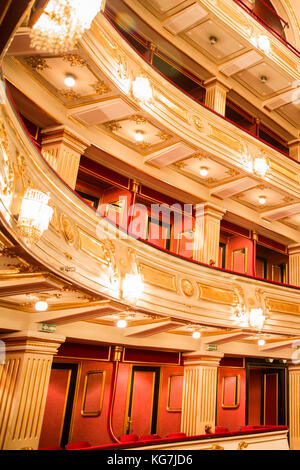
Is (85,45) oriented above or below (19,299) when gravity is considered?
above

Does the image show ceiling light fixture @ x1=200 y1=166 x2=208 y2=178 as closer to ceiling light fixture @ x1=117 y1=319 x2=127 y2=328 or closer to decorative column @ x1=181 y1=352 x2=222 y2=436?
decorative column @ x1=181 y1=352 x2=222 y2=436

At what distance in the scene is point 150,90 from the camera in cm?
772

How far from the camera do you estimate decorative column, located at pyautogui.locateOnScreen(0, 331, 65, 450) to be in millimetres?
5477

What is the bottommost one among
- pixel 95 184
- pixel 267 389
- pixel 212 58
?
pixel 267 389

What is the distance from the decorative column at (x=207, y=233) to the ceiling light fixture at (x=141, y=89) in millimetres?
3657

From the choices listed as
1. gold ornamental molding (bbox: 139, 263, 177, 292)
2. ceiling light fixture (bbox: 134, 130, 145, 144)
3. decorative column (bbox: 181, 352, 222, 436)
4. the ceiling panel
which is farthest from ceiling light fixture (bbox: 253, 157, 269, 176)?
decorative column (bbox: 181, 352, 222, 436)

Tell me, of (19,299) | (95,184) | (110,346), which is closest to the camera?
(19,299)

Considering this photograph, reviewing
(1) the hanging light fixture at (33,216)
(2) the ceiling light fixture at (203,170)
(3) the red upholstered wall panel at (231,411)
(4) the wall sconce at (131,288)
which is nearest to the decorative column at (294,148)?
(2) the ceiling light fixture at (203,170)

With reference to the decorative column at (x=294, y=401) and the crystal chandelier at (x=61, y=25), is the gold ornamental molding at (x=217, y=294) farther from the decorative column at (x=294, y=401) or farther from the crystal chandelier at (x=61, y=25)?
the crystal chandelier at (x=61, y=25)

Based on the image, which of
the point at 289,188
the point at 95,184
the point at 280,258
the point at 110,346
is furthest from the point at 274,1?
the point at 110,346

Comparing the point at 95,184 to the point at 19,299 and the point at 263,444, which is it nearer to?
the point at 19,299

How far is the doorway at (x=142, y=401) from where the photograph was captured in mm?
8414

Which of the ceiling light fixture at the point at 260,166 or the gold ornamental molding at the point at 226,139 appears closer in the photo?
the gold ornamental molding at the point at 226,139

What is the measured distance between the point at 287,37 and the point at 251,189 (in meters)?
6.02
